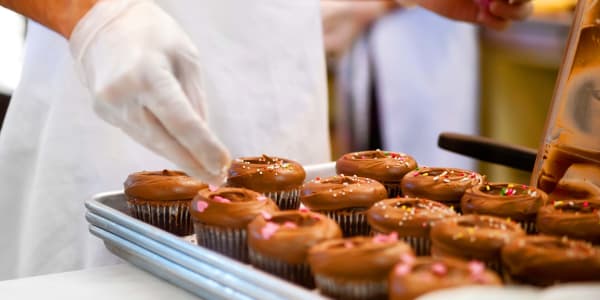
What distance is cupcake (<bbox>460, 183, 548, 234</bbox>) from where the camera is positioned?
131 cm

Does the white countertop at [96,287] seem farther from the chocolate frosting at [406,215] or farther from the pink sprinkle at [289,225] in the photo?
the chocolate frosting at [406,215]

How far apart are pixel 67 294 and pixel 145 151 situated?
57cm

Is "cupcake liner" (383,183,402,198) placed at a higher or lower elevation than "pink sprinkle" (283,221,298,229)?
lower

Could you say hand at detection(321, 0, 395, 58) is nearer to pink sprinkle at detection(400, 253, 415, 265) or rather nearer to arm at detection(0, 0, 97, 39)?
arm at detection(0, 0, 97, 39)

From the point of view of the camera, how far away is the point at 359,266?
1077 mm

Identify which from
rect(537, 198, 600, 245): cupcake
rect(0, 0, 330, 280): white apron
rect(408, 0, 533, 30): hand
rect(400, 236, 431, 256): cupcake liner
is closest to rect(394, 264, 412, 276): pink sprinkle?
rect(400, 236, 431, 256): cupcake liner

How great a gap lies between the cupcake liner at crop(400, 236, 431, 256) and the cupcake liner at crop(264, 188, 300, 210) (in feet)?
1.09

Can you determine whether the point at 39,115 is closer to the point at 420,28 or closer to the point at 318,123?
the point at 318,123

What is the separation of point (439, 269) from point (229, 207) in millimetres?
413

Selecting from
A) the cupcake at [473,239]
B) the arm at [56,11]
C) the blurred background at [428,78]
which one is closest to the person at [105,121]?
the arm at [56,11]

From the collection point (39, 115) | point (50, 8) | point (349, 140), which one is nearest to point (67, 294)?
point (50, 8)

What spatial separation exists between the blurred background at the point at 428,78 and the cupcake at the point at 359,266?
271cm

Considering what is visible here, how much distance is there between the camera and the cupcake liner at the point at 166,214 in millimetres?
1497

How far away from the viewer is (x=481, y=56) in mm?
4164
